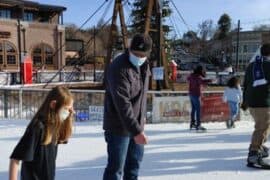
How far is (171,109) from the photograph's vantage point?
1141cm

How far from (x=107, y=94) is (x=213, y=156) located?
3.44m

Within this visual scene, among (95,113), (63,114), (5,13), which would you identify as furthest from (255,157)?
(5,13)

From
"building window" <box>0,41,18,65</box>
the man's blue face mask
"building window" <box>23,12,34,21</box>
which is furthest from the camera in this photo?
"building window" <box>23,12,34,21</box>

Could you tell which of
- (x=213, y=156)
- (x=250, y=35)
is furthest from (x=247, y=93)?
(x=250, y=35)

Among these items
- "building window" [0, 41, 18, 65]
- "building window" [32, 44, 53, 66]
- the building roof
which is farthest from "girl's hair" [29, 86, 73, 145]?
"building window" [32, 44, 53, 66]

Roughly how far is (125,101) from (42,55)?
50163 mm

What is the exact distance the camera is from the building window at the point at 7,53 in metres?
47.8

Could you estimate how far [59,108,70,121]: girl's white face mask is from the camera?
3105mm

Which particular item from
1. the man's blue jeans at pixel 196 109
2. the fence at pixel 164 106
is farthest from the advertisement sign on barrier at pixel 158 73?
the man's blue jeans at pixel 196 109

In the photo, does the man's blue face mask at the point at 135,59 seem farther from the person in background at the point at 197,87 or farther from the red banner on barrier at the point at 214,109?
the red banner on barrier at the point at 214,109

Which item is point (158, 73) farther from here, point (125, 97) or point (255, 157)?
point (125, 97)

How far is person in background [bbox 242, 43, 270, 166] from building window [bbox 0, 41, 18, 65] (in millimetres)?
44727

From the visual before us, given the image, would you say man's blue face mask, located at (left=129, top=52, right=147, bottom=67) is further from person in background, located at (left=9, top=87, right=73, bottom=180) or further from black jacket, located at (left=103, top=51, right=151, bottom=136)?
person in background, located at (left=9, top=87, right=73, bottom=180)

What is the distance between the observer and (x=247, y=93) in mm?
6020
